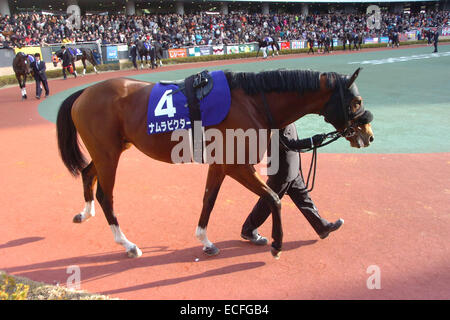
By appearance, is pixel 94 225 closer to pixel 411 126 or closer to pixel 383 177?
pixel 383 177

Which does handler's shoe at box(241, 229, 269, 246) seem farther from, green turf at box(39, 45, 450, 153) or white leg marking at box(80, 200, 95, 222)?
green turf at box(39, 45, 450, 153)

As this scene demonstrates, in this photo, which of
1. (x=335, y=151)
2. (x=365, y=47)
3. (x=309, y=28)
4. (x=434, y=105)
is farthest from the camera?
(x=309, y=28)

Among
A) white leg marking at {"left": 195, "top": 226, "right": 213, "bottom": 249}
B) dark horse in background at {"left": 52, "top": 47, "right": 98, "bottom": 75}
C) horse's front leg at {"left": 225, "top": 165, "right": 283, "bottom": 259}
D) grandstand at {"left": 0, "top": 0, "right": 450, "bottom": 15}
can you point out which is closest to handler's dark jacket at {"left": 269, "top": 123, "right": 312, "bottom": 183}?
horse's front leg at {"left": 225, "top": 165, "right": 283, "bottom": 259}

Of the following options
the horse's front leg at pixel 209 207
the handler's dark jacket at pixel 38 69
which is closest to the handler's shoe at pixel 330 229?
the horse's front leg at pixel 209 207

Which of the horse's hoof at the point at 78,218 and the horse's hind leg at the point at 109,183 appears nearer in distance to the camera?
the horse's hind leg at the point at 109,183

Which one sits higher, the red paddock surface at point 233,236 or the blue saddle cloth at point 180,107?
the blue saddle cloth at point 180,107

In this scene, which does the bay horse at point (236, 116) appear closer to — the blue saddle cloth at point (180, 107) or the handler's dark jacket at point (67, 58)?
the blue saddle cloth at point (180, 107)

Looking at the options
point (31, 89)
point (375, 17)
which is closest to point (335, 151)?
point (31, 89)

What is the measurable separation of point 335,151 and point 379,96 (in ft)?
15.6

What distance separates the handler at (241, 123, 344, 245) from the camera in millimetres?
2941

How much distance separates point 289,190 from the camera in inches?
123

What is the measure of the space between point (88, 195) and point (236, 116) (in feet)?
6.20

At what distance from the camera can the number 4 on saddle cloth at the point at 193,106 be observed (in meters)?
2.75

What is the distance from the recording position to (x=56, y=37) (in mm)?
21312
